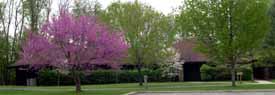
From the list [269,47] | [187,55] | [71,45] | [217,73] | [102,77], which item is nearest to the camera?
[71,45]

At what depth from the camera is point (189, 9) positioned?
1476 inches

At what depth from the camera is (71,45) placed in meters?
32.4

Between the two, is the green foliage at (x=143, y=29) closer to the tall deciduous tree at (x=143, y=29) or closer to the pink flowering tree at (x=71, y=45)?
the tall deciduous tree at (x=143, y=29)

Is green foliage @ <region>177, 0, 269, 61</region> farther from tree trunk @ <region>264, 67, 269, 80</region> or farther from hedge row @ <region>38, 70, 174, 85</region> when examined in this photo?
tree trunk @ <region>264, 67, 269, 80</region>

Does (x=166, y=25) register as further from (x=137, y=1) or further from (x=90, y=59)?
(x=90, y=59)

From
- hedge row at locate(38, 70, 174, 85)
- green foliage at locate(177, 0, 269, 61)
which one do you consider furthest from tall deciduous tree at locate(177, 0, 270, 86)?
hedge row at locate(38, 70, 174, 85)

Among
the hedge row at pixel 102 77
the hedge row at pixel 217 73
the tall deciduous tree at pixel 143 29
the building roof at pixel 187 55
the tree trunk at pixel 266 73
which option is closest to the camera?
the tall deciduous tree at pixel 143 29

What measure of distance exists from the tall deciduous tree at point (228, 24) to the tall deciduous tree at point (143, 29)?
234 inches

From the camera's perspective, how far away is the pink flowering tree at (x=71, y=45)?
3250cm

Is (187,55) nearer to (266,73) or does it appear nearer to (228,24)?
(266,73)

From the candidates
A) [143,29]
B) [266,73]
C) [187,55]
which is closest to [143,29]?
[143,29]

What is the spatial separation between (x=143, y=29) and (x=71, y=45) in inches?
459

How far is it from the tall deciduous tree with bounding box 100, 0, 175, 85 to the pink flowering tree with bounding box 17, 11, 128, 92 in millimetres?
9519

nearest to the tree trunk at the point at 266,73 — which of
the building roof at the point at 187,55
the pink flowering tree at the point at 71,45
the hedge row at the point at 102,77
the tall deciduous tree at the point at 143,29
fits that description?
the building roof at the point at 187,55
